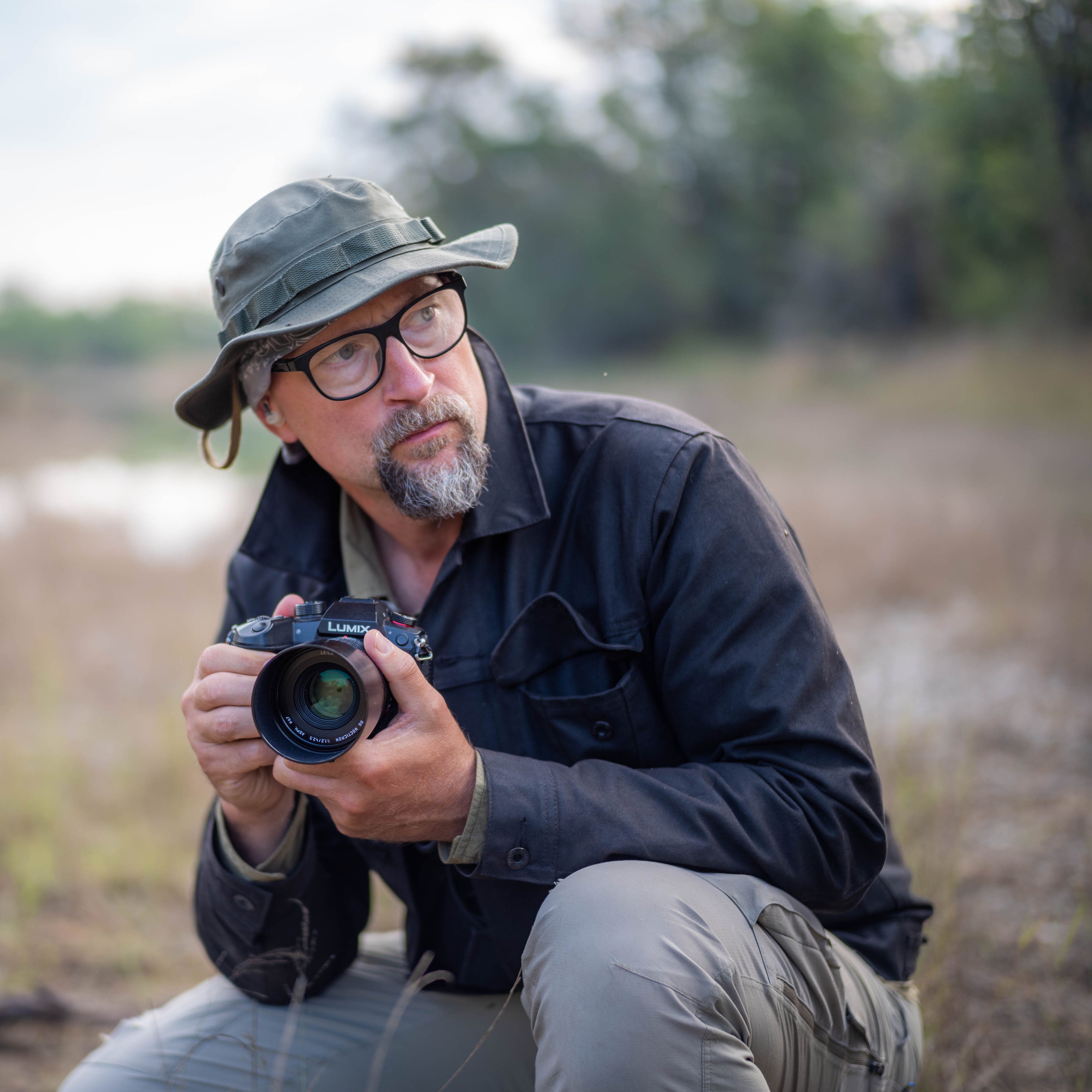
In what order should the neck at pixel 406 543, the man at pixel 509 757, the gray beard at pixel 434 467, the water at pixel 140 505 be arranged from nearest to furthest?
the man at pixel 509 757 → the gray beard at pixel 434 467 → the neck at pixel 406 543 → the water at pixel 140 505

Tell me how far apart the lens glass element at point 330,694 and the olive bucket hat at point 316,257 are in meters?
0.60

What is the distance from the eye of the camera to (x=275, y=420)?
188cm

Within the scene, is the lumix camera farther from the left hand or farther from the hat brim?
the hat brim

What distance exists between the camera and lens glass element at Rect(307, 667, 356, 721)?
1343 millimetres

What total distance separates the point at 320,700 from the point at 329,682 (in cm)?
3

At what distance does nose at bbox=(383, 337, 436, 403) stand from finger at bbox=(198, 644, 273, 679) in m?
0.51

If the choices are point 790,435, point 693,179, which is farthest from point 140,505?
point 693,179

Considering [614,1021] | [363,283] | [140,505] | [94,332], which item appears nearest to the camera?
[614,1021]

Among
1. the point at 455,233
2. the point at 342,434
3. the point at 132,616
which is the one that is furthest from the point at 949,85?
the point at 455,233

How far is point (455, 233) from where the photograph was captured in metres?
26.9

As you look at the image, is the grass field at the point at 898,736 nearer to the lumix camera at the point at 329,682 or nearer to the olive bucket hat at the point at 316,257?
the lumix camera at the point at 329,682

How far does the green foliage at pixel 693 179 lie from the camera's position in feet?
65.3

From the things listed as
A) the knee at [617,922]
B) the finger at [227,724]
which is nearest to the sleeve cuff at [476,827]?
the knee at [617,922]

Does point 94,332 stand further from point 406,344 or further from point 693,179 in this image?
point 406,344
